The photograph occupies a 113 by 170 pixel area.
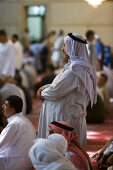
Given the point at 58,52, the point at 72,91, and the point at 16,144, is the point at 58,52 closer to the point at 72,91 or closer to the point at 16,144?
the point at 72,91

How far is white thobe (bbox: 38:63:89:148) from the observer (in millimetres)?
5176

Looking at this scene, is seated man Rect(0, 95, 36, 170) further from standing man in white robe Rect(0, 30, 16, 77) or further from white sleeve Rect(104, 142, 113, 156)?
standing man in white robe Rect(0, 30, 16, 77)

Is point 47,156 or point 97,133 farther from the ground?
point 47,156

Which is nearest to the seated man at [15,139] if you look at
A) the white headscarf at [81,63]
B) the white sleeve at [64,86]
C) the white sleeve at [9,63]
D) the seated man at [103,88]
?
the white sleeve at [64,86]

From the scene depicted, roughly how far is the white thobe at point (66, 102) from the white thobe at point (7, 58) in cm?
505

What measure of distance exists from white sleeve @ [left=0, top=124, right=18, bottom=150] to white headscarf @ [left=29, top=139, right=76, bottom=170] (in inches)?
45.4

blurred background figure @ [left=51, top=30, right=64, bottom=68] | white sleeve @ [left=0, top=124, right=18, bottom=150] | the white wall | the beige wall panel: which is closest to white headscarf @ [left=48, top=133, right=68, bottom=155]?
white sleeve @ [left=0, top=124, right=18, bottom=150]

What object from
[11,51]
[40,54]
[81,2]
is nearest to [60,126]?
[11,51]

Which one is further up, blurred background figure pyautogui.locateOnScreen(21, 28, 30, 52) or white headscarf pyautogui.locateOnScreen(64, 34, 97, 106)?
white headscarf pyautogui.locateOnScreen(64, 34, 97, 106)

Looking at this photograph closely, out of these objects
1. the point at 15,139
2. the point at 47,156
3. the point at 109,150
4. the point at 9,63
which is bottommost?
the point at 109,150

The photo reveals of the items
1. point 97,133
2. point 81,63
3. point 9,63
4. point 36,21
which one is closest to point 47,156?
point 81,63

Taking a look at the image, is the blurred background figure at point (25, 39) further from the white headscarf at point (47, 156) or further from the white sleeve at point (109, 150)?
the white headscarf at point (47, 156)

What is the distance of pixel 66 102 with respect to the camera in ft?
17.2

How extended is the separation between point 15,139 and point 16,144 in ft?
0.25
